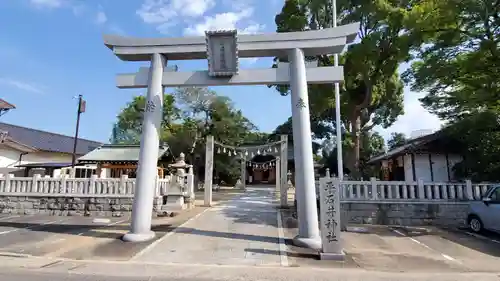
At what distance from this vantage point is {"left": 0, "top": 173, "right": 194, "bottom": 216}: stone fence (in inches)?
468

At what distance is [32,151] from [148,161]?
71.7 feet

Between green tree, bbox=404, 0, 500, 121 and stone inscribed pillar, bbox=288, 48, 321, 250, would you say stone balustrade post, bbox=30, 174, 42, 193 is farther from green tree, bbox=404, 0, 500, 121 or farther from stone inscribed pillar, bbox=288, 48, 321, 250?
green tree, bbox=404, 0, 500, 121

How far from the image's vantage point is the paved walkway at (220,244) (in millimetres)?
6188

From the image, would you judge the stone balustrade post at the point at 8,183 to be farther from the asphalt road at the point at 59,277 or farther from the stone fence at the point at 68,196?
the asphalt road at the point at 59,277

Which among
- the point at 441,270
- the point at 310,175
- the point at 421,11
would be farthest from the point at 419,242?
the point at 421,11

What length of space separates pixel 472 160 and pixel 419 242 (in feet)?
23.0

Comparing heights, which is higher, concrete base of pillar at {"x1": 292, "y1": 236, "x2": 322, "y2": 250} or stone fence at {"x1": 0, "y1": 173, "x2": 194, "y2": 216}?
stone fence at {"x1": 0, "y1": 173, "x2": 194, "y2": 216}

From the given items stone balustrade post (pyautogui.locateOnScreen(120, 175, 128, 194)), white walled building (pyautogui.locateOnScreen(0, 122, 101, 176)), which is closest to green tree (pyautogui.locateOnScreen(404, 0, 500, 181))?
stone balustrade post (pyautogui.locateOnScreen(120, 175, 128, 194))

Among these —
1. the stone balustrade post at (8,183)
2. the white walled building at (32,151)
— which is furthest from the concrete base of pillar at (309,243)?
the white walled building at (32,151)

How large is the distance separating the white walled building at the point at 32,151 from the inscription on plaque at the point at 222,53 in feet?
58.1

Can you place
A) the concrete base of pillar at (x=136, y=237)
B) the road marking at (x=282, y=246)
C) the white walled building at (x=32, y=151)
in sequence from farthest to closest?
the white walled building at (x=32, y=151)
the concrete base of pillar at (x=136, y=237)
the road marking at (x=282, y=246)

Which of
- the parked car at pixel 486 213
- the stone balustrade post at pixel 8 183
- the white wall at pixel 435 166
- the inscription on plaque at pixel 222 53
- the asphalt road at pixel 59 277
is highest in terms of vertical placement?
the inscription on plaque at pixel 222 53

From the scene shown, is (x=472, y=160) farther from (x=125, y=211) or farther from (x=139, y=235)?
(x=125, y=211)

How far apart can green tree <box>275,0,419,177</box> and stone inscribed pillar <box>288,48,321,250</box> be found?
6.21 metres
